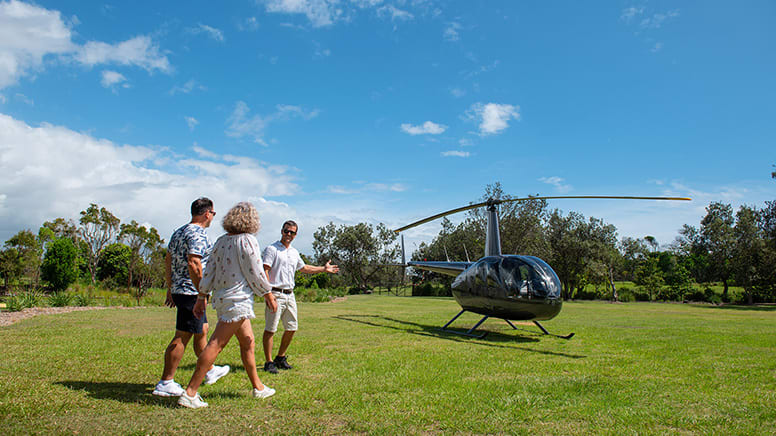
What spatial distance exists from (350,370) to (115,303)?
1440cm

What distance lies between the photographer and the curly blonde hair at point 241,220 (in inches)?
154

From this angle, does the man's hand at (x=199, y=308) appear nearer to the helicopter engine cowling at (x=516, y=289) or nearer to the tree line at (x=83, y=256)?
the helicopter engine cowling at (x=516, y=289)

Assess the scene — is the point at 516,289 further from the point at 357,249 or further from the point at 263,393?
the point at 357,249

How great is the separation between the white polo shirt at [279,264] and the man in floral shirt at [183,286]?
4.09ft

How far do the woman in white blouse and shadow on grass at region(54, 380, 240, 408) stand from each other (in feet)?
1.07

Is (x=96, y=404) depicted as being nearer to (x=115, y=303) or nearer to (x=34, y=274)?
(x=115, y=303)

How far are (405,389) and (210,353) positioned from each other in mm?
2007

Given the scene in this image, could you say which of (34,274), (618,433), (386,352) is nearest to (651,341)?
(386,352)

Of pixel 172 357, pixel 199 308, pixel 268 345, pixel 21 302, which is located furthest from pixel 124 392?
pixel 21 302

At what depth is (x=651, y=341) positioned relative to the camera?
8773mm

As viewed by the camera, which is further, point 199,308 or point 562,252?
point 562,252

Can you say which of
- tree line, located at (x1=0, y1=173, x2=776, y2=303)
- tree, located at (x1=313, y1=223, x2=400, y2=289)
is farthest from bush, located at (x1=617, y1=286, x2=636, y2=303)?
tree, located at (x1=313, y1=223, x2=400, y2=289)

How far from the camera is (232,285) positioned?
12.6 ft

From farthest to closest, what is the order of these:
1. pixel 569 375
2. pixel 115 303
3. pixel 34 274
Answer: pixel 34 274 → pixel 115 303 → pixel 569 375
